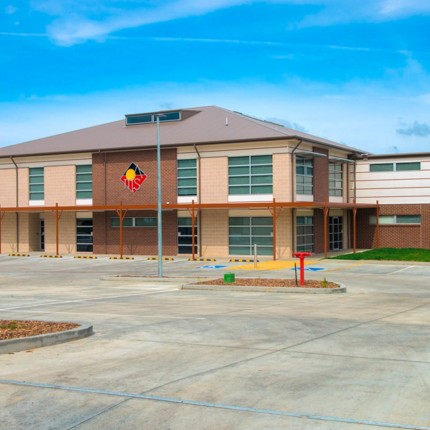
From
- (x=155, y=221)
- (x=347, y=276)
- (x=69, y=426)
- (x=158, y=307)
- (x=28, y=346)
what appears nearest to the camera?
(x=69, y=426)

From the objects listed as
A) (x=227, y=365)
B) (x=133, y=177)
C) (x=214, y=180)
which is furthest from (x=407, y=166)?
(x=227, y=365)

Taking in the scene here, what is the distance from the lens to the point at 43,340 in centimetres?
1270

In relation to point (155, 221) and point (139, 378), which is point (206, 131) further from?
point (139, 378)

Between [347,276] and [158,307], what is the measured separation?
12.7 metres

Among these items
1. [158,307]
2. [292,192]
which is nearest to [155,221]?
[292,192]

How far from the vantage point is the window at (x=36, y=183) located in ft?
159

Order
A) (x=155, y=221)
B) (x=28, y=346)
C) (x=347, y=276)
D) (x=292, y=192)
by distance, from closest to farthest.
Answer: (x=28, y=346) < (x=347, y=276) < (x=292, y=192) < (x=155, y=221)

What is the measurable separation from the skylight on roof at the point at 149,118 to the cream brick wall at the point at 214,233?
30.9ft

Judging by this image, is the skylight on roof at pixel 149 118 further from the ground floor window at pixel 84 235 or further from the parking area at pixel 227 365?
the parking area at pixel 227 365

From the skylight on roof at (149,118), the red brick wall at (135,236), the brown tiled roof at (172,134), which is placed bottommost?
the red brick wall at (135,236)

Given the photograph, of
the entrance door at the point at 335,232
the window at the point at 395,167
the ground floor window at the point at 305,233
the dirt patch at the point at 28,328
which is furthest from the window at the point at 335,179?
the dirt patch at the point at 28,328

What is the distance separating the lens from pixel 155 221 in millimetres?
44531

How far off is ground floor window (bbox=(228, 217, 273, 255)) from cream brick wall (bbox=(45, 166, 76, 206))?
11698mm

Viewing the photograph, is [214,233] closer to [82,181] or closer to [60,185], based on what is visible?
[82,181]
